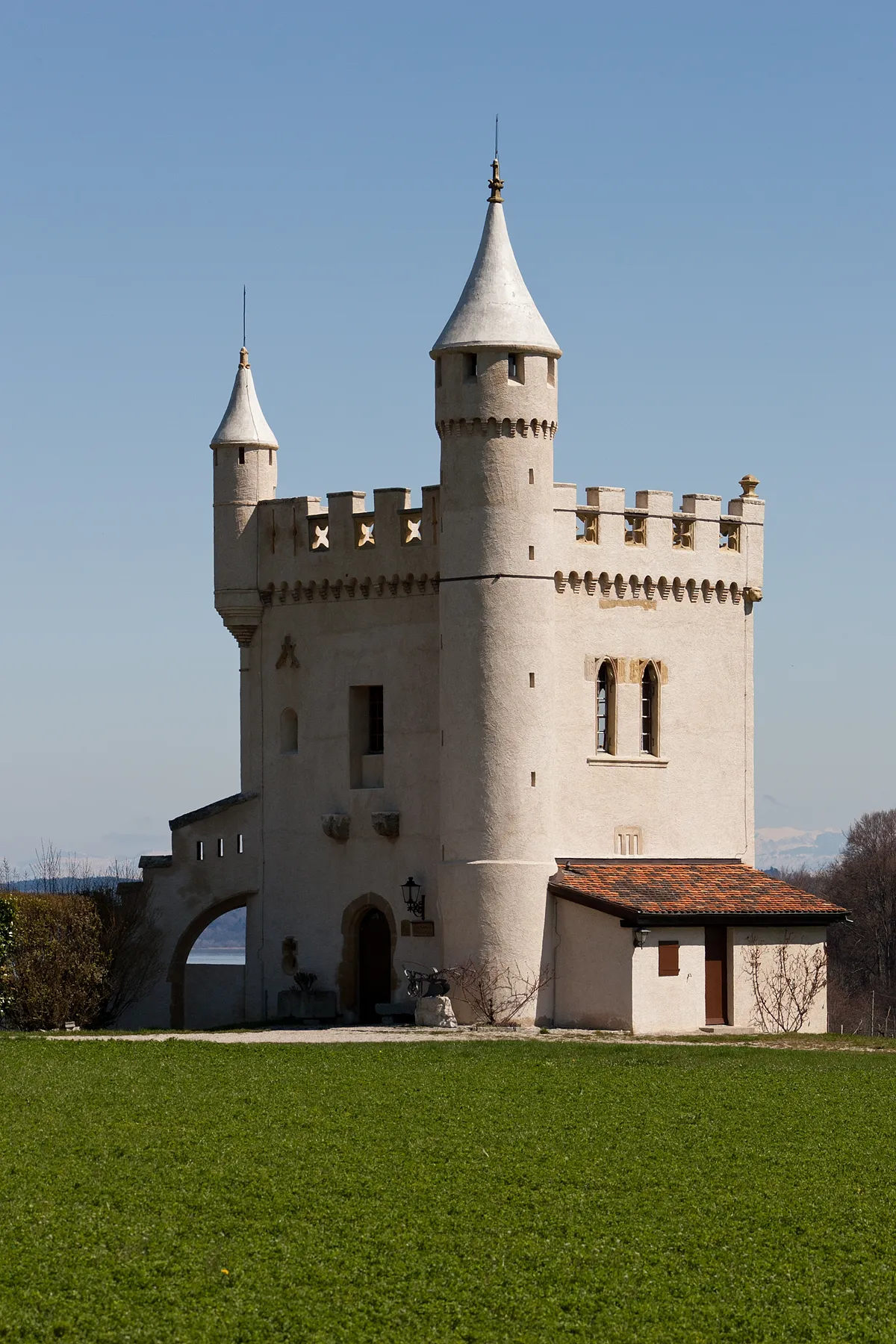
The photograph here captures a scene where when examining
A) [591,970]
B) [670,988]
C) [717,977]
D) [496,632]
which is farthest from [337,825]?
[717,977]

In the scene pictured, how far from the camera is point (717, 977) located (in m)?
37.3

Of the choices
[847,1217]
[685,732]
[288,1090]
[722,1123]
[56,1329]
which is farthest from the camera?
[685,732]

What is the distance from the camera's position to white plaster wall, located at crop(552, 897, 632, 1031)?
117 ft

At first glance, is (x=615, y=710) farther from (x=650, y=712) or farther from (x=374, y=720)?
(x=374, y=720)

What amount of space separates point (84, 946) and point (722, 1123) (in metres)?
18.6

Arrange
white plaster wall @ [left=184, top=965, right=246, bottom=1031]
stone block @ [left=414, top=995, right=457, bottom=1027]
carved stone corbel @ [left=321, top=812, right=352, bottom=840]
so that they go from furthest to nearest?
white plaster wall @ [left=184, top=965, right=246, bottom=1031]
carved stone corbel @ [left=321, top=812, right=352, bottom=840]
stone block @ [left=414, top=995, right=457, bottom=1027]

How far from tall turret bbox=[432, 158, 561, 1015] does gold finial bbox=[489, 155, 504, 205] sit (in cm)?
226

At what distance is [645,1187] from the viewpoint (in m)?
21.6

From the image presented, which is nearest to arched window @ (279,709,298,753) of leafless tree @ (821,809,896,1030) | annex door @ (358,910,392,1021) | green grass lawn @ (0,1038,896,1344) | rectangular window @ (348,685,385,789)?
rectangular window @ (348,685,385,789)

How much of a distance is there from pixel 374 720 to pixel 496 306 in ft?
27.8

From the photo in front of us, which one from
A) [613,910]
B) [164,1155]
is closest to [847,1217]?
[164,1155]

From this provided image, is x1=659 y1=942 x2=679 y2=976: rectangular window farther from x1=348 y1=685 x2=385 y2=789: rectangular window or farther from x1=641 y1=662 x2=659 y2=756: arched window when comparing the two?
x1=348 y1=685 x2=385 y2=789: rectangular window

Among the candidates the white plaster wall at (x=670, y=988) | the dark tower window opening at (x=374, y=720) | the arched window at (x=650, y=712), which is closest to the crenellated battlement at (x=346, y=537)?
the dark tower window opening at (x=374, y=720)

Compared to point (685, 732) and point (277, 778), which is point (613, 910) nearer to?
point (685, 732)
